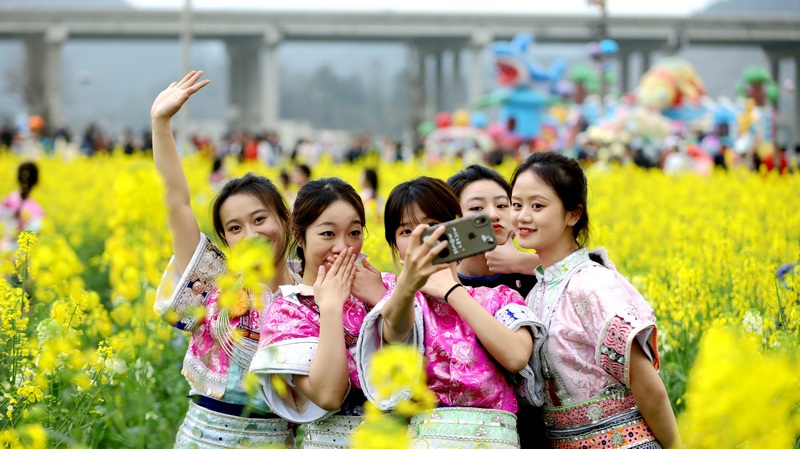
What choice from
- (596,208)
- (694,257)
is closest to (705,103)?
(596,208)

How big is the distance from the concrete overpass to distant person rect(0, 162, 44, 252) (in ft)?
122

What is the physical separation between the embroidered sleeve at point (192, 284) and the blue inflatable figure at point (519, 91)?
86.2 ft

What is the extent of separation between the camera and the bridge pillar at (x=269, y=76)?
44.3 metres

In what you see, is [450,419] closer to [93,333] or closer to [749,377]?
[749,377]

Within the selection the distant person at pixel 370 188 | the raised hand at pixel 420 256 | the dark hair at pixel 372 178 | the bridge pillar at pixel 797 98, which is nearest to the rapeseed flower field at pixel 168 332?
the raised hand at pixel 420 256

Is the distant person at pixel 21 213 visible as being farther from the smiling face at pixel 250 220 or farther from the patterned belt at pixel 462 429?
the patterned belt at pixel 462 429

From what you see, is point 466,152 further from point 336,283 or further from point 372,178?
point 336,283

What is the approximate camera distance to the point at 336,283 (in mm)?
2520

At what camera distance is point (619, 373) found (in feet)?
8.20

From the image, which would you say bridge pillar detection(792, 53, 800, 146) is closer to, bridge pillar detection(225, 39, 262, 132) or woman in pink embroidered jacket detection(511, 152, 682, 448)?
bridge pillar detection(225, 39, 262, 132)

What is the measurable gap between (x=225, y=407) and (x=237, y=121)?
47.7 metres

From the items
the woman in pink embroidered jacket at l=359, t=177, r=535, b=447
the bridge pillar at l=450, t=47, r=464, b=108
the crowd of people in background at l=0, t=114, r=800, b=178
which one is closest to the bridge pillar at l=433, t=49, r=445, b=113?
the bridge pillar at l=450, t=47, r=464, b=108

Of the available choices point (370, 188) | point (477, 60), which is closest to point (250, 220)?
point (370, 188)

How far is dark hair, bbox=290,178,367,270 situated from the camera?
2670 mm
